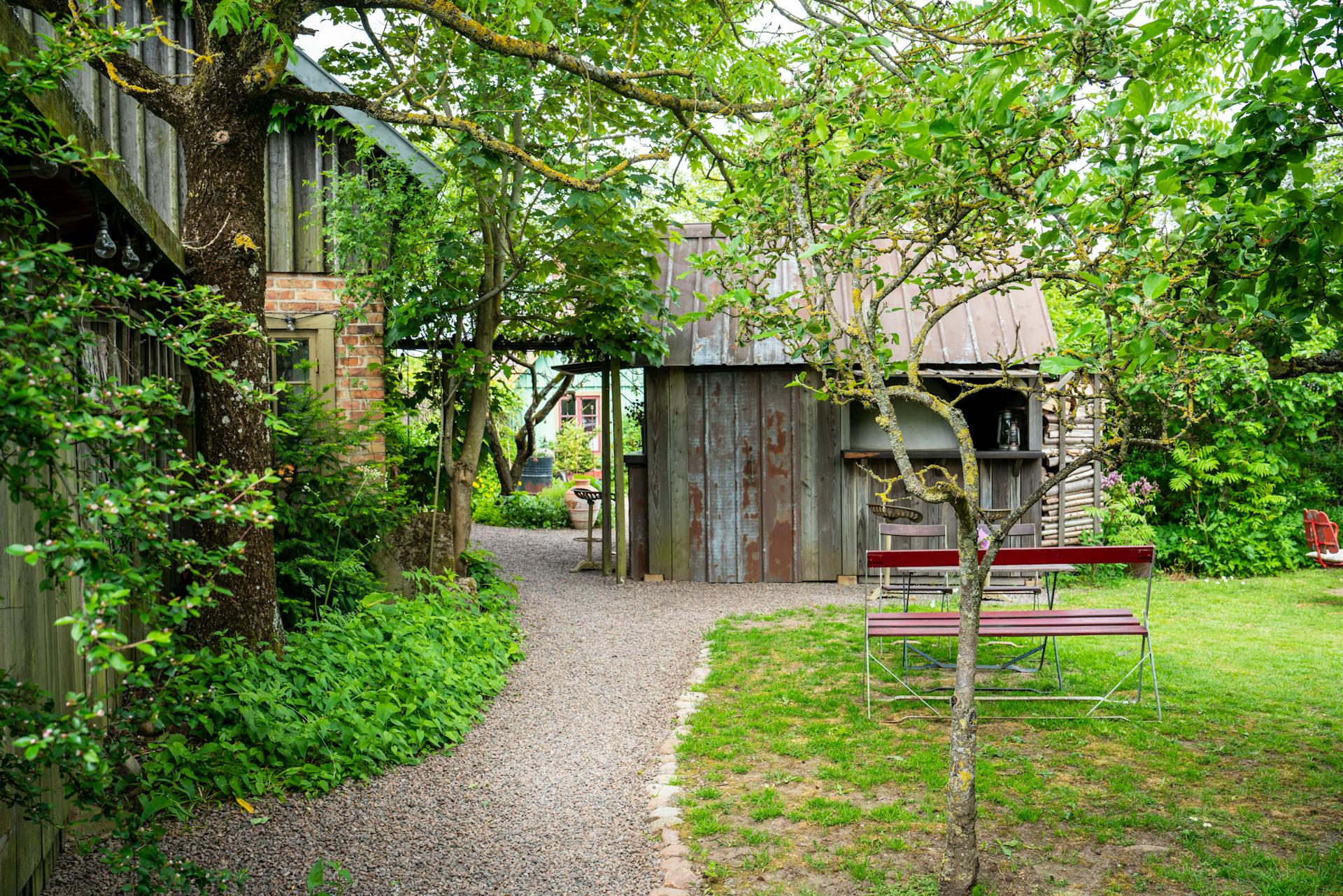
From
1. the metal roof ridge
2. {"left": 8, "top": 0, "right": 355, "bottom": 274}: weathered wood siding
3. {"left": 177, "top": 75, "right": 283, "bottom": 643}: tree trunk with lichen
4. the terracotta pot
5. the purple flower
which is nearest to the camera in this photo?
{"left": 177, "top": 75, "right": 283, "bottom": 643}: tree trunk with lichen

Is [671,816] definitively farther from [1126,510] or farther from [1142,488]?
[1142,488]

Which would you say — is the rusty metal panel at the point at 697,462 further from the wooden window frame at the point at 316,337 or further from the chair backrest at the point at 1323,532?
the chair backrest at the point at 1323,532

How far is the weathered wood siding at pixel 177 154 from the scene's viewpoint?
645 centimetres

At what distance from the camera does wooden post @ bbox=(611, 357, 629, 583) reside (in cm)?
1077

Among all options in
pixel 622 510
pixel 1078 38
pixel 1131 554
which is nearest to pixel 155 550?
pixel 1078 38

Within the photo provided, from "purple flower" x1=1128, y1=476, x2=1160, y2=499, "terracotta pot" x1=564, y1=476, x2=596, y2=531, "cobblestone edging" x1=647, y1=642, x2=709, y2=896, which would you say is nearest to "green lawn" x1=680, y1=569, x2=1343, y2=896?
"cobblestone edging" x1=647, y1=642, x2=709, y2=896

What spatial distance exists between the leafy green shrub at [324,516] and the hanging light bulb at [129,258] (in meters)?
2.75

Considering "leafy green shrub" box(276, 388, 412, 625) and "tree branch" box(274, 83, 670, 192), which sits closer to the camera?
"tree branch" box(274, 83, 670, 192)

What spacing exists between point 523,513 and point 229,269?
12662 millimetres

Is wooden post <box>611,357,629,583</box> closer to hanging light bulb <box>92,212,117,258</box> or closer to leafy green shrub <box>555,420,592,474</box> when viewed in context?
hanging light bulb <box>92,212,117,258</box>

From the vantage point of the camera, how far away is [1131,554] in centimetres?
564

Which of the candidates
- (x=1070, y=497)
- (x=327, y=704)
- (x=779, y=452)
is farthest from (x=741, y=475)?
(x=327, y=704)

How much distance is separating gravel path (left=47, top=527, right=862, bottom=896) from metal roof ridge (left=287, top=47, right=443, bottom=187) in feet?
13.5

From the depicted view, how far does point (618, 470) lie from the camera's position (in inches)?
435
